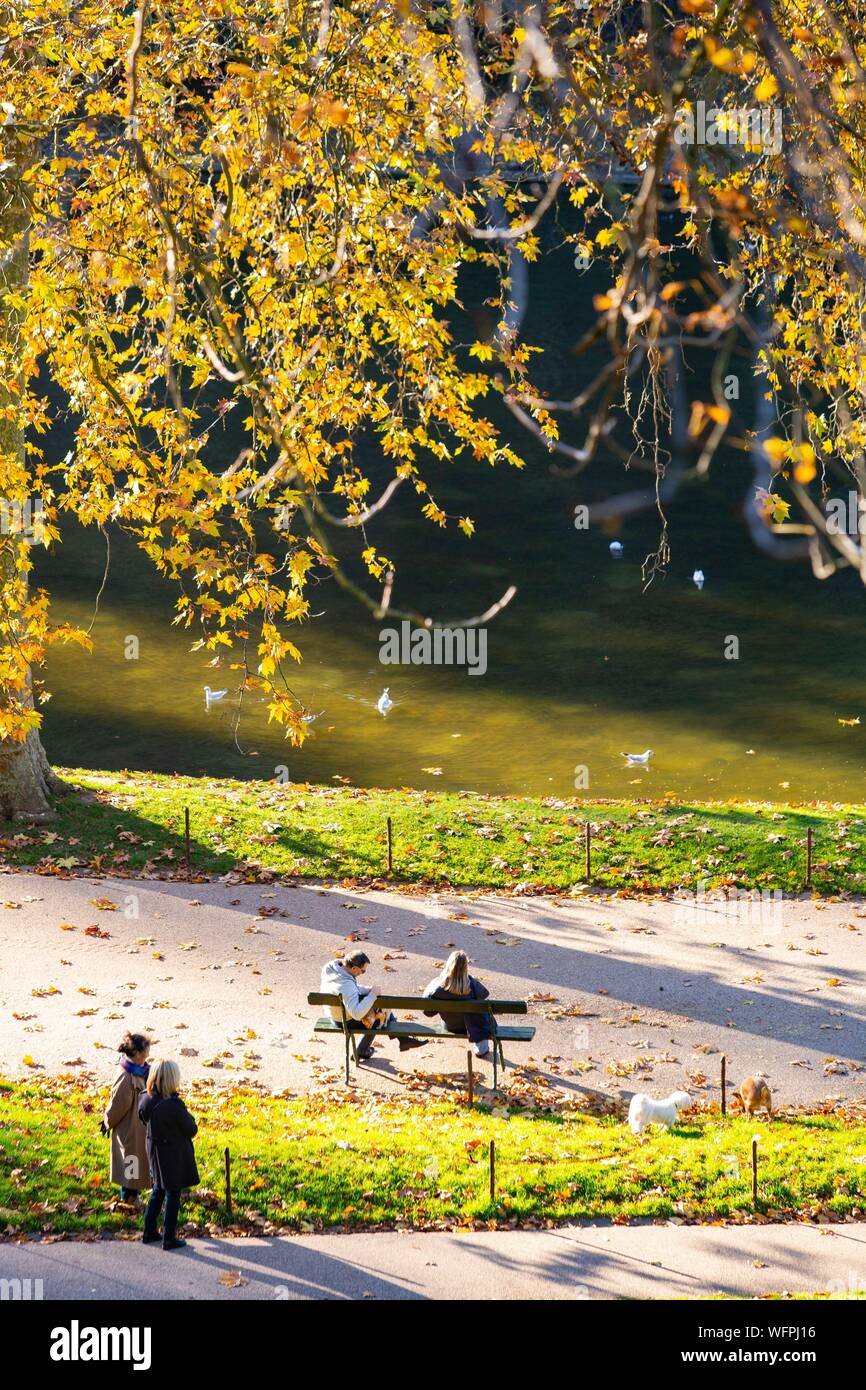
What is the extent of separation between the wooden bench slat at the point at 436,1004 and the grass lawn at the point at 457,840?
14.3 feet

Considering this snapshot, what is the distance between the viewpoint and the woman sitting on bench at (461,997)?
36.6ft

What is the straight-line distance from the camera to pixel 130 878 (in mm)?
15297

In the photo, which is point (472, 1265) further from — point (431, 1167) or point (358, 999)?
point (358, 999)

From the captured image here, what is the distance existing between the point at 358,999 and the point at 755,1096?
10.2ft

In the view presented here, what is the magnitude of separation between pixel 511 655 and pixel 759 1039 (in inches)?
679

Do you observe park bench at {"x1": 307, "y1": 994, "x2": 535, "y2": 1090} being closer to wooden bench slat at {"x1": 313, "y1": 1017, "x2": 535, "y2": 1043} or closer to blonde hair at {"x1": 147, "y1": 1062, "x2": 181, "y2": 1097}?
wooden bench slat at {"x1": 313, "y1": 1017, "x2": 535, "y2": 1043}

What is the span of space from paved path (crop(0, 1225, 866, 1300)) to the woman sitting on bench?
9.09 feet

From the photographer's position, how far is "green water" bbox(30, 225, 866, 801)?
22.0 m

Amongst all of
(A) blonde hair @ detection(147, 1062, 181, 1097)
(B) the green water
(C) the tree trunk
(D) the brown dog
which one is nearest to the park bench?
(D) the brown dog

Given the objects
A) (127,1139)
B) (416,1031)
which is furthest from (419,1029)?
(127,1139)

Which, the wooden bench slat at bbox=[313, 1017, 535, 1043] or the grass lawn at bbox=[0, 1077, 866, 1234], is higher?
the wooden bench slat at bbox=[313, 1017, 535, 1043]

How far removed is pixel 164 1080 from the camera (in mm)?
8398

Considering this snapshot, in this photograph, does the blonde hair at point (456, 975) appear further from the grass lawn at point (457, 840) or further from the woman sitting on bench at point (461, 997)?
the grass lawn at point (457, 840)

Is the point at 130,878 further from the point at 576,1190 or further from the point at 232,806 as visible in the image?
the point at 576,1190
